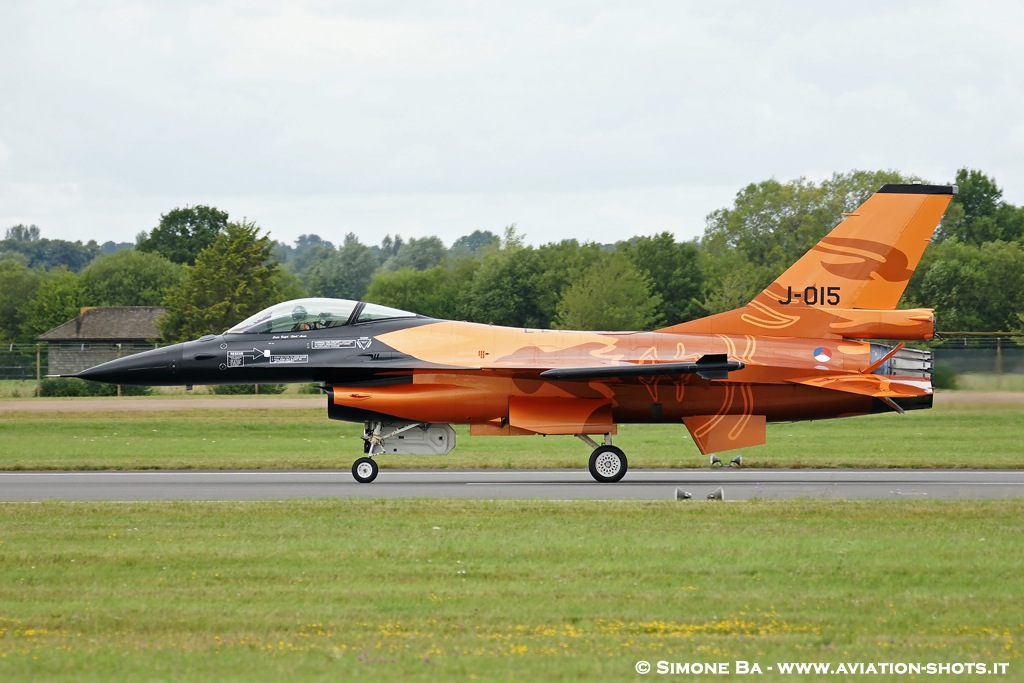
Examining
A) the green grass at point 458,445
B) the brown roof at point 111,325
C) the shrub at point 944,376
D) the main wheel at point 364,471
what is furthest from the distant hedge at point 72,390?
the shrub at point 944,376

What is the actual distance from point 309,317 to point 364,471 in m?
2.69

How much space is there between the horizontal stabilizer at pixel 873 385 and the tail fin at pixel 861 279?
2.32ft

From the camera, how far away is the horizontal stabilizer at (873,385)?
64.1 ft

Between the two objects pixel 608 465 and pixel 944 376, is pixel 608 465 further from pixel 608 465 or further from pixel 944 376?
pixel 944 376

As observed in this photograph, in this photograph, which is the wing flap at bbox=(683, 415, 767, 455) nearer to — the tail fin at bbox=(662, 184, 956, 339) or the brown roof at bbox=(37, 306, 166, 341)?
the tail fin at bbox=(662, 184, 956, 339)

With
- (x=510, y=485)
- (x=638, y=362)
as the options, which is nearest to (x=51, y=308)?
(x=510, y=485)

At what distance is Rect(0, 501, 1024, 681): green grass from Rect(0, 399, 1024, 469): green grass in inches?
334

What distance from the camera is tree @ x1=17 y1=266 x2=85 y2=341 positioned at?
91.9 metres

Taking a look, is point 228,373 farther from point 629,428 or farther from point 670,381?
point 629,428

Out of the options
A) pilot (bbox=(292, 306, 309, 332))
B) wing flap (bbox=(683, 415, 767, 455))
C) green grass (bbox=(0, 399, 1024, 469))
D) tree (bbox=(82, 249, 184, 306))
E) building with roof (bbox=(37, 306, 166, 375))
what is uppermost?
tree (bbox=(82, 249, 184, 306))

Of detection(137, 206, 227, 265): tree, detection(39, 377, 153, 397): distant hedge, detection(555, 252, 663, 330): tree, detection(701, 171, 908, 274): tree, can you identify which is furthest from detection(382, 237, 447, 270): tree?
detection(39, 377, 153, 397): distant hedge

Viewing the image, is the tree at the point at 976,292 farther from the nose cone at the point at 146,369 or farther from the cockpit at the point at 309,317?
the nose cone at the point at 146,369

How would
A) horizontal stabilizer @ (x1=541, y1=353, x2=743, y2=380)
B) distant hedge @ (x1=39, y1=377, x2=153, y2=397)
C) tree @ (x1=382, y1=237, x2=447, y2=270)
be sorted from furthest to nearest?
1. tree @ (x1=382, y1=237, x2=447, y2=270)
2. distant hedge @ (x1=39, y1=377, x2=153, y2=397)
3. horizontal stabilizer @ (x1=541, y1=353, x2=743, y2=380)

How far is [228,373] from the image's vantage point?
2038 centimetres
